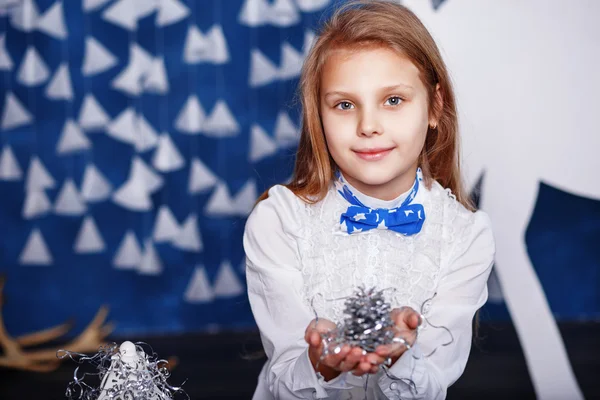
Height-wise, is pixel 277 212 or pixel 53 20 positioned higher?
pixel 53 20

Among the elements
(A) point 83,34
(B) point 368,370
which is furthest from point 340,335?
(A) point 83,34

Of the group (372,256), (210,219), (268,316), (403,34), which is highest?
(403,34)

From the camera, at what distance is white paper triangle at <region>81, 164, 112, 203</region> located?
10.1 feet

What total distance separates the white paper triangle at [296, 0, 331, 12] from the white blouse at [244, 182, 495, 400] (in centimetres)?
170

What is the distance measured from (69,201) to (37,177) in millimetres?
158

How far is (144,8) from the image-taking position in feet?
9.86

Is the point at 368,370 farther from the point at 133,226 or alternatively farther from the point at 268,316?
the point at 133,226

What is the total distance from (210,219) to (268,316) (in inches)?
70.8

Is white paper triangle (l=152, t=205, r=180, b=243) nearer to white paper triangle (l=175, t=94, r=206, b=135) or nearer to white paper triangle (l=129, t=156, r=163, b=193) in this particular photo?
white paper triangle (l=129, t=156, r=163, b=193)

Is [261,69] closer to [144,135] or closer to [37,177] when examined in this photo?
[144,135]

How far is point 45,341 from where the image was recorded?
10.0 feet

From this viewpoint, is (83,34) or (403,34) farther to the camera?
(83,34)

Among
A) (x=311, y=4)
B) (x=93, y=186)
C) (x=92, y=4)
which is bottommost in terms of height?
(x=93, y=186)

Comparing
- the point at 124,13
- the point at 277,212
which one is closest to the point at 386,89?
the point at 277,212
